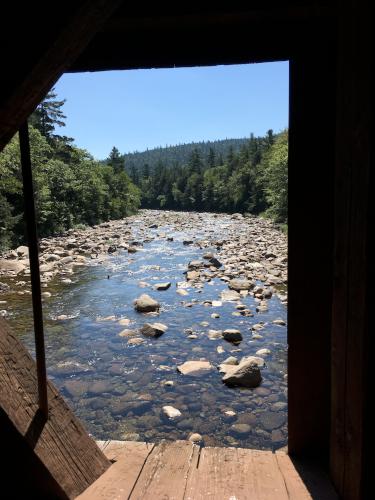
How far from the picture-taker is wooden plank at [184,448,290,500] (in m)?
1.55

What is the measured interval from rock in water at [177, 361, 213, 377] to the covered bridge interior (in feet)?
12.4

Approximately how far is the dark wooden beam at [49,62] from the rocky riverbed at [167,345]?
3.95 meters

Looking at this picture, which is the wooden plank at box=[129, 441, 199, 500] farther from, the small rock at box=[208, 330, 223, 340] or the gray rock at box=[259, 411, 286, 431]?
the small rock at box=[208, 330, 223, 340]

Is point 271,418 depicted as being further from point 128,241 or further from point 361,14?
point 128,241

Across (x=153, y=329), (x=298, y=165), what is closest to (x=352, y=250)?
(x=298, y=165)

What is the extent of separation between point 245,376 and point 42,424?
4.12 m

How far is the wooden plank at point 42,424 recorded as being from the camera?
1.35 meters

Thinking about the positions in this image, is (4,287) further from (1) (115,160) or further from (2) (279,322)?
(1) (115,160)

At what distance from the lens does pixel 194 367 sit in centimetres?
563

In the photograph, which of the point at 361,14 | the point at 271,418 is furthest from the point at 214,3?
the point at 271,418

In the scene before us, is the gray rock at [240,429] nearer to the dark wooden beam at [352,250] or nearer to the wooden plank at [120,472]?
the wooden plank at [120,472]

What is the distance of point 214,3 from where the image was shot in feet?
4.75

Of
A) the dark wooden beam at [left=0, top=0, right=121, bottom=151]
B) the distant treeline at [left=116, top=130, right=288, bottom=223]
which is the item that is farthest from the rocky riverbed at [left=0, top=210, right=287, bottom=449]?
the distant treeline at [left=116, top=130, right=288, bottom=223]

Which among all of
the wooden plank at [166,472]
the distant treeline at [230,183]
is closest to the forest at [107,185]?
the distant treeline at [230,183]
